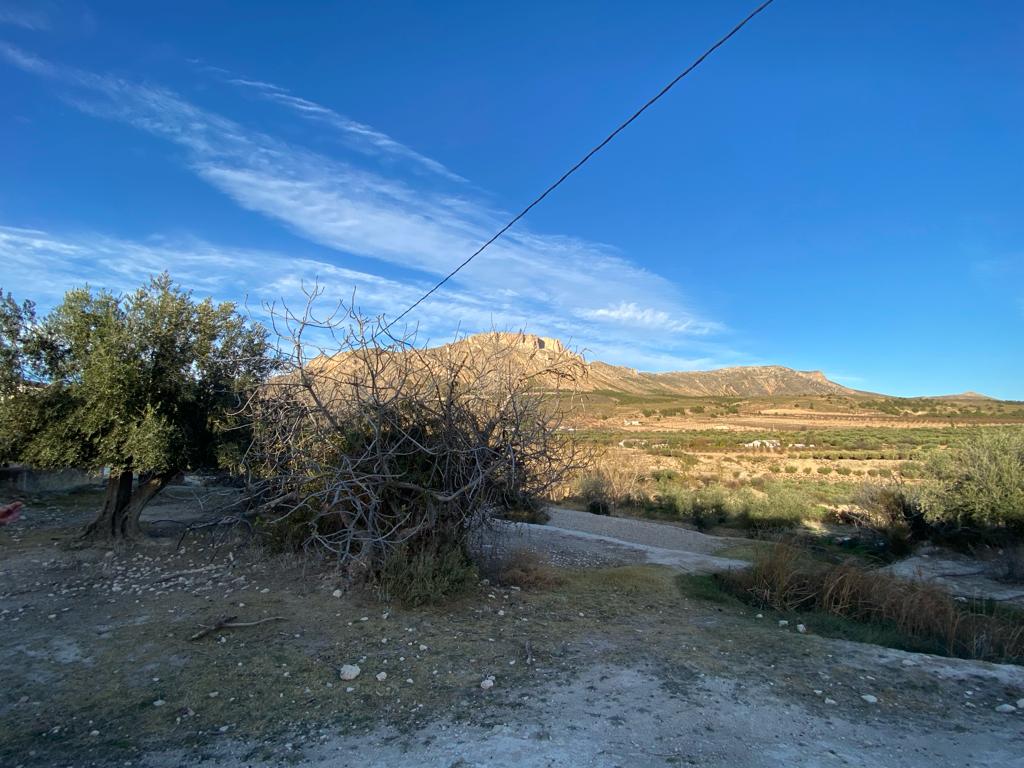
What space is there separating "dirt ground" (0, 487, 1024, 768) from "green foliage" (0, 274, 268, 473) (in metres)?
1.68

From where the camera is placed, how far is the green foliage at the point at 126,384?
866 centimetres

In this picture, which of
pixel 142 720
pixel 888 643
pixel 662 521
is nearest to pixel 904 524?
pixel 662 521

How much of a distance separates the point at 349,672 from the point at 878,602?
21.4ft

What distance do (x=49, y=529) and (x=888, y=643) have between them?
1306 cm

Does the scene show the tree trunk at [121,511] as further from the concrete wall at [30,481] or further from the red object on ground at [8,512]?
the concrete wall at [30,481]

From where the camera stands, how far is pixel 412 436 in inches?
301

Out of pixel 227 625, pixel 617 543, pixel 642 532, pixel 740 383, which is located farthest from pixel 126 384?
pixel 740 383

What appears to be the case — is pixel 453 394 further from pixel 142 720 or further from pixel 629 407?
pixel 629 407

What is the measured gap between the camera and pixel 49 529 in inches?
447

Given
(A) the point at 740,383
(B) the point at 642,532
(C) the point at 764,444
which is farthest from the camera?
(A) the point at 740,383

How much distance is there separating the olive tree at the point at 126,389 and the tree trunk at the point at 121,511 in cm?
2

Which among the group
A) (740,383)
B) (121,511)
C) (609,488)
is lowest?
(121,511)

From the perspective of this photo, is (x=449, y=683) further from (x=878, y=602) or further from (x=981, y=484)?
(x=981, y=484)

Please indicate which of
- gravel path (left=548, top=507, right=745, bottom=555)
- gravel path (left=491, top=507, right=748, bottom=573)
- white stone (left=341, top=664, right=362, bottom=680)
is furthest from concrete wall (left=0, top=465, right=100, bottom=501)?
white stone (left=341, top=664, right=362, bottom=680)
